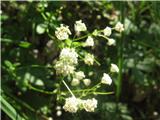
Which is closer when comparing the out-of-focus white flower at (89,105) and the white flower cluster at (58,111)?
the out-of-focus white flower at (89,105)

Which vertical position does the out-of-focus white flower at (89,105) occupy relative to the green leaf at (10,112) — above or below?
above

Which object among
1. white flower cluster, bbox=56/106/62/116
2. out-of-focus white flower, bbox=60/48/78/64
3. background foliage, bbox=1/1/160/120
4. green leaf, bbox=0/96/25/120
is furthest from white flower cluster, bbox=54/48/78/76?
white flower cluster, bbox=56/106/62/116

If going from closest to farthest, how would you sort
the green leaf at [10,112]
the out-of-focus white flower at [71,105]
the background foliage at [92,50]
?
the out-of-focus white flower at [71,105]
the green leaf at [10,112]
the background foliage at [92,50]

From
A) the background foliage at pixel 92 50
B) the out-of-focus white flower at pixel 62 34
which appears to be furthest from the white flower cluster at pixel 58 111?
the out-of-focus white flower at pixel 62 34

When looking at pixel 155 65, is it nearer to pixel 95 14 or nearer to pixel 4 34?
pixel 95 14

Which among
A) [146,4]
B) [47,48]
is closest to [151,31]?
[146,4]

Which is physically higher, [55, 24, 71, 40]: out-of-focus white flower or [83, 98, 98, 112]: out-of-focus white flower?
[55, 24, 71, 40]: out-of-focus white flower

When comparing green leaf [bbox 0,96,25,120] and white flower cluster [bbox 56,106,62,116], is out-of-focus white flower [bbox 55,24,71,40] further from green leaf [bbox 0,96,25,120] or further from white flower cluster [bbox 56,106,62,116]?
white flower cluster [bbox 56,106,62,116]

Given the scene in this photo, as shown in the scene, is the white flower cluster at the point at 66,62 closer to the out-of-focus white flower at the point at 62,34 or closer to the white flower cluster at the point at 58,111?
the out-of-focus white flower at the point at 62,34
